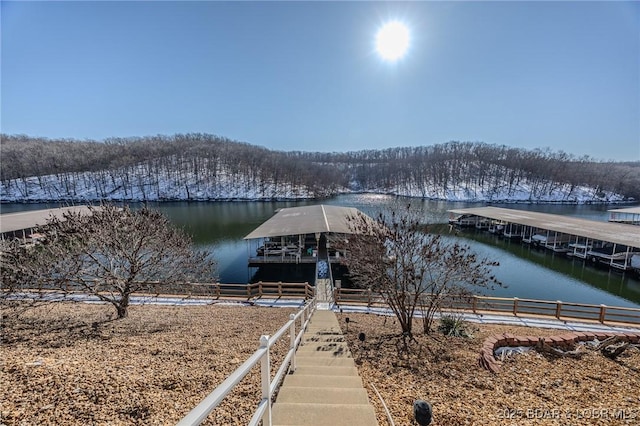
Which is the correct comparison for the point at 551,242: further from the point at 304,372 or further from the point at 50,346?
the point at 50,346

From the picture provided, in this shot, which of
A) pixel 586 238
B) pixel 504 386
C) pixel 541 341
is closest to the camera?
pixel 504 386

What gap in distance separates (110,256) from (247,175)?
80.4 metres

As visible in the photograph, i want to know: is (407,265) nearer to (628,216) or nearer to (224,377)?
(224,377)

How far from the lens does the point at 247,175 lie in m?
85.9

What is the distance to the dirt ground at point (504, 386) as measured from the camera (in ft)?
11.0

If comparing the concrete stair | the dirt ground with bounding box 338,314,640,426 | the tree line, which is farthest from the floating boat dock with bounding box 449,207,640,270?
the tree line

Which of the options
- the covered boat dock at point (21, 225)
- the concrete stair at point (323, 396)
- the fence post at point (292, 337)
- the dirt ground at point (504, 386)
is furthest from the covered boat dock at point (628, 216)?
the covered boat dock at point (21, 225)

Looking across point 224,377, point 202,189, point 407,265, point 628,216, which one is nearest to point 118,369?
point 224,377

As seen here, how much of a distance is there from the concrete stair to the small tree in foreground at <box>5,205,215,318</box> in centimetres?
617

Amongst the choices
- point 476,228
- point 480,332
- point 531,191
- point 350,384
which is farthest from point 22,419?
point 531,191

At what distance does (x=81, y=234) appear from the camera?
798 centimetres

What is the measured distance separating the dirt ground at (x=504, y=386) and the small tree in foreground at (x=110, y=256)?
6761 millimetres

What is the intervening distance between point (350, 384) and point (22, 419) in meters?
3.48

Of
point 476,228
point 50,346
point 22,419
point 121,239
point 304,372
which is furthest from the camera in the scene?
point 476,228
